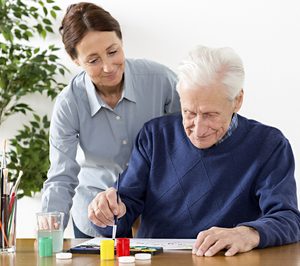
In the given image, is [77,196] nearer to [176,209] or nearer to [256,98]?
[176,209]

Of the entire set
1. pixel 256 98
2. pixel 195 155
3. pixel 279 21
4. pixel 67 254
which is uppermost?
pixel 279 21

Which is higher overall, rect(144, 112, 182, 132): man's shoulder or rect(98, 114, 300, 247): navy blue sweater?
rect(144, 112, 182, 132): man's shoulder

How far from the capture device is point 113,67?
257 cm

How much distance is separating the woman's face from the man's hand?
81 centimetres

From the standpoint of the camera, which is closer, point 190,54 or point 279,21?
point 190,54

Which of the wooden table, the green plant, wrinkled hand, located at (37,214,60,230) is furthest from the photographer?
the green plant

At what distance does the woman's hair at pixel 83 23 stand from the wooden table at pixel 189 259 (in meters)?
0.80

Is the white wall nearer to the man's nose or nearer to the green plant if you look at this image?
the green plant

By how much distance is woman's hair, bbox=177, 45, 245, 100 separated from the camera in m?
2.25

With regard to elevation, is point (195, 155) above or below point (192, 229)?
above

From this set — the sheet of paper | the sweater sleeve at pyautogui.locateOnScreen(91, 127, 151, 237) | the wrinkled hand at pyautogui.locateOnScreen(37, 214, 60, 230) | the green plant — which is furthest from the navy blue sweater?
the green plant

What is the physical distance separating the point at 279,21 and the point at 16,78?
5.10ft

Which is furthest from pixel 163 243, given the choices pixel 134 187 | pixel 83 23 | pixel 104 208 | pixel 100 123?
pixel 83 23

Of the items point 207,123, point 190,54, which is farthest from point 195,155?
point 190,54
